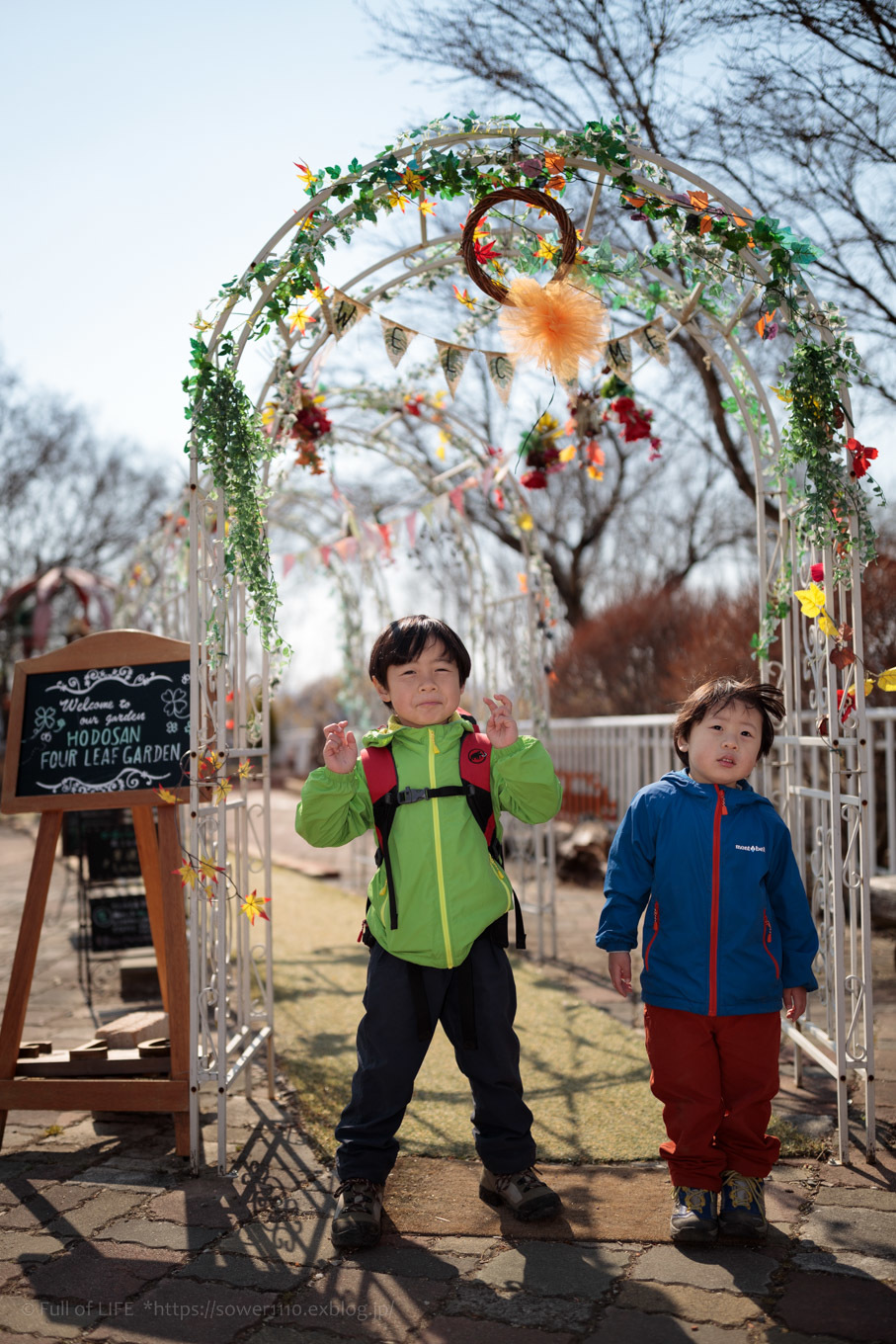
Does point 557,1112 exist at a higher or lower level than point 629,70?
lower

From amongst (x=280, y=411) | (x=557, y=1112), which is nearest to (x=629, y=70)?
(x=280, y=411)

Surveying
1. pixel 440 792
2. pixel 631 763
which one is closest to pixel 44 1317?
pixel 440 792

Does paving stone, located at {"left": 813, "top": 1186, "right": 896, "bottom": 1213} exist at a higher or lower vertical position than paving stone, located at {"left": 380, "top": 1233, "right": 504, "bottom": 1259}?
higher

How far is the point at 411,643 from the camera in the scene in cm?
269

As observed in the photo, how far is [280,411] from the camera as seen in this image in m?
3.89

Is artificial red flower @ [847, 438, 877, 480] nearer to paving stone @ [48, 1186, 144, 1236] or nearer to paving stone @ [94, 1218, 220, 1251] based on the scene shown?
paving stone @ [94, 1218, 220, 1251]

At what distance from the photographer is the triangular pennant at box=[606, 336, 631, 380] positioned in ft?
12.4

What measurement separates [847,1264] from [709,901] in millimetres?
836

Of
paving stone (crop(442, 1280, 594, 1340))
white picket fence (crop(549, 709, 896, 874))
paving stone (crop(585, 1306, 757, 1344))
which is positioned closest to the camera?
paving stone (crop(585, 1306, 757, 1344))

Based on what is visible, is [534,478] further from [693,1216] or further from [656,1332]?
[656,1332]

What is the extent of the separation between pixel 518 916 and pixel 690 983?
18.1 inches

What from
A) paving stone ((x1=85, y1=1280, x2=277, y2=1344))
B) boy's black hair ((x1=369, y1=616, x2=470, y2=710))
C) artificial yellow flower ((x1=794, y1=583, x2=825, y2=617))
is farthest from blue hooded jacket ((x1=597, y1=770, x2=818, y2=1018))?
paving stone ((x1=85, y1=1280, x2=277, y2=1344))

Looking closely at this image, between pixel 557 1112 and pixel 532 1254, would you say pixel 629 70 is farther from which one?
pixel 532 1254

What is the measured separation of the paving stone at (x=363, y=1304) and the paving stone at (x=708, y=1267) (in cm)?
48
